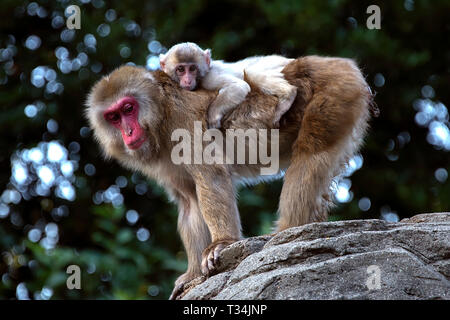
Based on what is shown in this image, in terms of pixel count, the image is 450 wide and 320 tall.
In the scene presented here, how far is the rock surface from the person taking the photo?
15.3ft

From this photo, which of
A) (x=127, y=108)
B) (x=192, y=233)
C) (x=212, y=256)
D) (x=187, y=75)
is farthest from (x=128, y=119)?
(x=212, y=256)

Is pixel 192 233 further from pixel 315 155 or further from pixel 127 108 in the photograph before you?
pixel 315 155

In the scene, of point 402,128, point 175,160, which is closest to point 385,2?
point 402,128

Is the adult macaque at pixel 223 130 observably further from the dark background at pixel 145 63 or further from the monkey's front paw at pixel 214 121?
the dark background at pixel 145 63

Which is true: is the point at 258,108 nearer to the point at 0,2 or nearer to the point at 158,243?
the point at 158,243

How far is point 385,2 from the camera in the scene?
1258 cm

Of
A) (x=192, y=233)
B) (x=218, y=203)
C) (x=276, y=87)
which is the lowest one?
(x=192, y=233)

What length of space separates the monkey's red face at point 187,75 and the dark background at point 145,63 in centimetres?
479

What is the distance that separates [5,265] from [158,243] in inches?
96.8

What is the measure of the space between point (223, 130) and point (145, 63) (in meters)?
5.01

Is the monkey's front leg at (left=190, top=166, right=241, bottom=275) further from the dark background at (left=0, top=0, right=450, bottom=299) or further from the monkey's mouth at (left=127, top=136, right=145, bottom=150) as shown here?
the dark background at (left=0, top=0, right=450, bottom=299)

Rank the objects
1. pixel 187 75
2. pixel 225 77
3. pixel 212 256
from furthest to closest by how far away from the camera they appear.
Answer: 1. pixel 187 75
2. pixel 225 77
3. pixel 212 256

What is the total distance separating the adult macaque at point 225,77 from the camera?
6.54 metres

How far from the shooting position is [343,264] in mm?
4848
